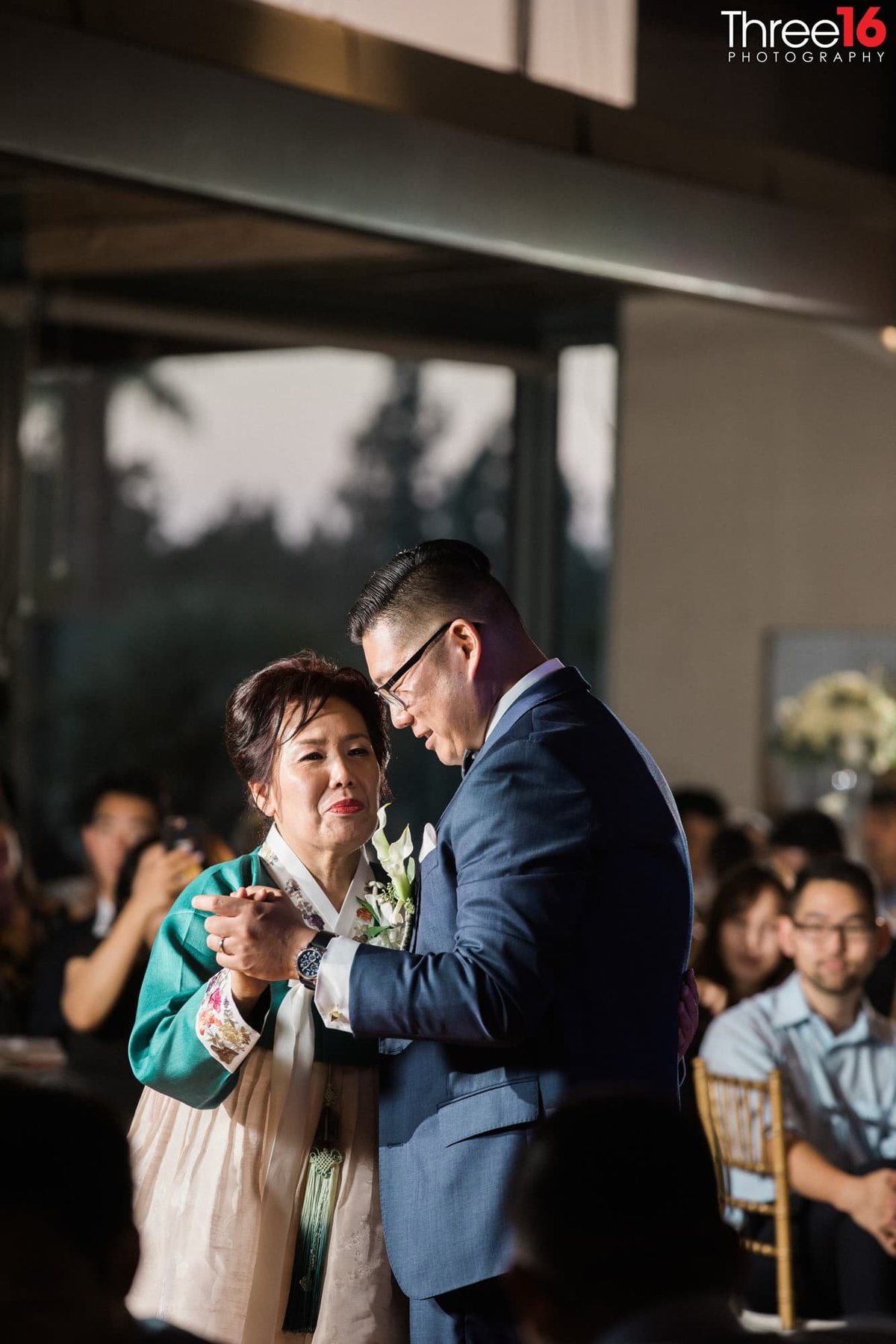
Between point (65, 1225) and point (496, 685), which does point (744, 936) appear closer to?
point (496, 685)

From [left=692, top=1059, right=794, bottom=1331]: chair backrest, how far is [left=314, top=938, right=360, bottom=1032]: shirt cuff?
2.26 m

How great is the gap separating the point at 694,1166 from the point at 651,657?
908cm

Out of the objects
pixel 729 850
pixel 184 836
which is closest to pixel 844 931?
pixel 184 836

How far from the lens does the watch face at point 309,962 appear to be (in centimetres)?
199

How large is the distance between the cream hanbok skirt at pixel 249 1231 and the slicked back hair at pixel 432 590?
593 millimetres

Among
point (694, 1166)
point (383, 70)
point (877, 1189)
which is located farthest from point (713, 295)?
point (694, 1166)

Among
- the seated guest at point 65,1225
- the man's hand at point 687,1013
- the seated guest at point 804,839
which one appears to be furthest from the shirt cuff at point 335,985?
the seated guest at point 804,839

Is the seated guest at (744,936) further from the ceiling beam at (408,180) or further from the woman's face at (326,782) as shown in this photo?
the woman's face at (326,782)

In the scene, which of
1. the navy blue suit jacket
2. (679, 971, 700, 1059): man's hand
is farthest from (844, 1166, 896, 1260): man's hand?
the navy blue suit jacket

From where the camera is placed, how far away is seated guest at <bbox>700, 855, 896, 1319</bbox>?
4.15m

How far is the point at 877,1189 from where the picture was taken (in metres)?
4.05

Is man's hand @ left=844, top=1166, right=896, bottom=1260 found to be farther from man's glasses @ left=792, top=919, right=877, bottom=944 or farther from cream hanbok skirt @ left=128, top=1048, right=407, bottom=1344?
cream hanbok skirt @ left=128, top=1048, right=407, bottom=1344

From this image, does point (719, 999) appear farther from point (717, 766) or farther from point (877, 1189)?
point (717, 766)

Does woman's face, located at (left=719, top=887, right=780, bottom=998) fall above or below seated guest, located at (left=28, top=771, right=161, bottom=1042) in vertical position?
below
